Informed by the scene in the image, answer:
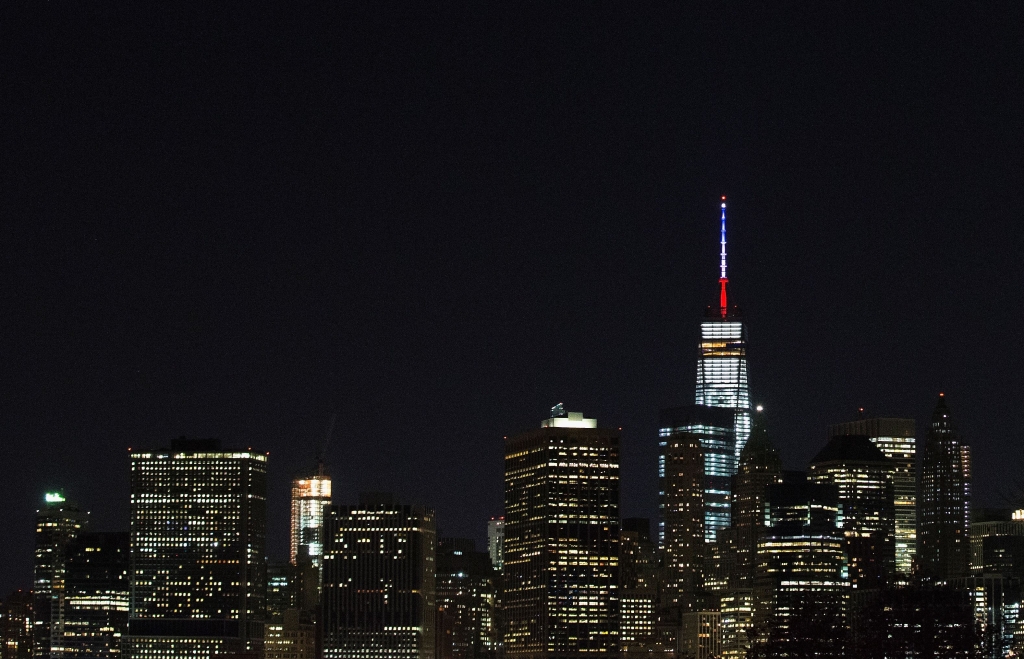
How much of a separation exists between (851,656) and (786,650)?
220 cm

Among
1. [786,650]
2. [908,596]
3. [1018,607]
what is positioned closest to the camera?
[908,596]

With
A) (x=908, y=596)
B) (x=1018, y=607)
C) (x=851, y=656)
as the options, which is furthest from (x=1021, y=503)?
(x=1018, y=607)

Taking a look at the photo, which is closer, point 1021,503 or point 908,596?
point 1021,503

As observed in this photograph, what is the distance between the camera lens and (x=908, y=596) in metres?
61.3

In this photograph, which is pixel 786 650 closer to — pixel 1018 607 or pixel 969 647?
pixel 969 647

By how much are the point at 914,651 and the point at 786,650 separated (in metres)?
4.96

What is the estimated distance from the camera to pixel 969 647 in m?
61.3

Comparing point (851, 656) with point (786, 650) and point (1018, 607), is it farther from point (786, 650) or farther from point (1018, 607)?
point (1018, 607)

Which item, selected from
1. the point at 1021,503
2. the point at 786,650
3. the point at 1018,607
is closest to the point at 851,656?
the point at 786,650

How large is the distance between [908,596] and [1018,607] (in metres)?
142

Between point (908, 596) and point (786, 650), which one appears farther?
point (786, 650)

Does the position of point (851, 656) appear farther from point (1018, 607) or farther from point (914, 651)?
point (1018, 607)

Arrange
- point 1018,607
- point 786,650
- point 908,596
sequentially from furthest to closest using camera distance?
point 1018,607 → point 786,650 → point 908,596

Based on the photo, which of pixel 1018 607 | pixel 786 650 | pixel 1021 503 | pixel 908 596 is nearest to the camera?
pixel 1021 503
